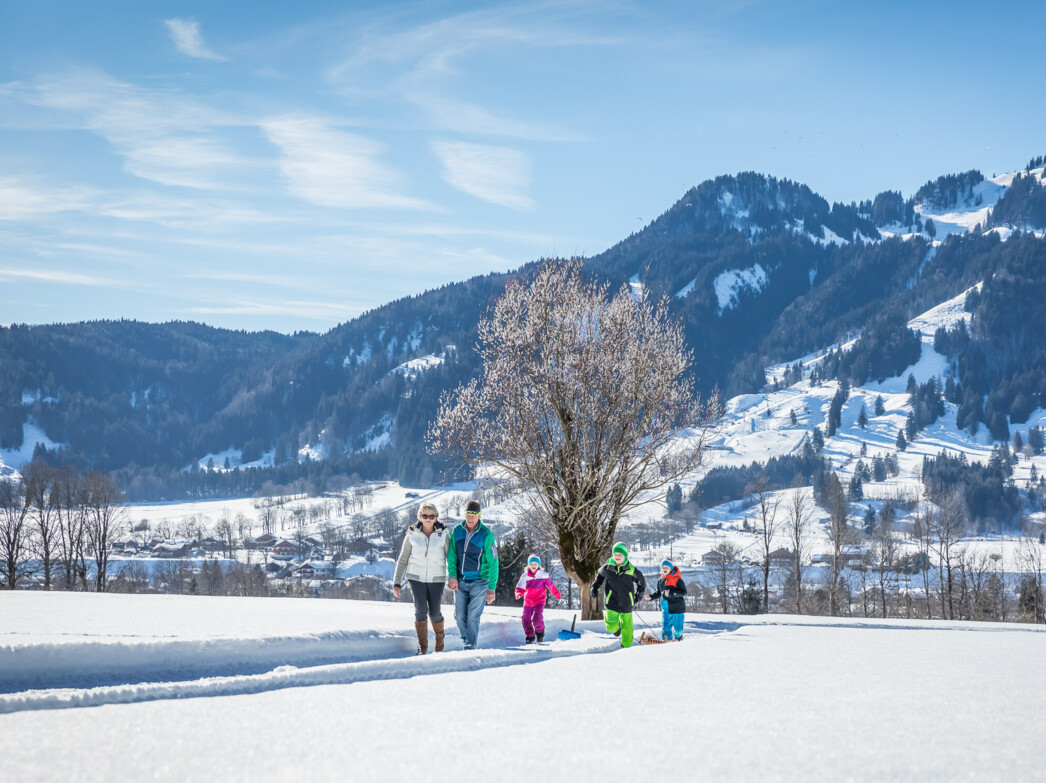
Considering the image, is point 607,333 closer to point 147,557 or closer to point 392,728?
point 392,728

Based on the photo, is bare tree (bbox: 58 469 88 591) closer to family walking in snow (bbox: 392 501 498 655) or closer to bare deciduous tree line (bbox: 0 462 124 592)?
bare deciduous tree line (bbox: 0 462 124 592)

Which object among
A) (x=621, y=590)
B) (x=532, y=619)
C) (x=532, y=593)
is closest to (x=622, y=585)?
(x=621, y=590)

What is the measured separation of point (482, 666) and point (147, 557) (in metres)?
175

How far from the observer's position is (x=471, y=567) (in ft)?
43.8

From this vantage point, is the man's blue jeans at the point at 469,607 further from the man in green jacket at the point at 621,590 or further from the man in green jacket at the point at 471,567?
the man in green jacket at the point at 621,590

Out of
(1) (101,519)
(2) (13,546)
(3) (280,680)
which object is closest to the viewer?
(3) (280,680)

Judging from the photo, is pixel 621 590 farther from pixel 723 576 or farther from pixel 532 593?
pixel 723 576

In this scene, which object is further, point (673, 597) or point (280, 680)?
point (673, 597)

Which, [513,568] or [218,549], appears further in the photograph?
[218,549]

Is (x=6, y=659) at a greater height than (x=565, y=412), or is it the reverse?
(x=565, y=412)

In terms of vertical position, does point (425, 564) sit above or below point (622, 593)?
above

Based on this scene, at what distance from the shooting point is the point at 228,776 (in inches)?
180

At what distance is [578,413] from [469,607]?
10053 mm

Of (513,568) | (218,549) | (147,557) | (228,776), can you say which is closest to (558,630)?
(228,776)
